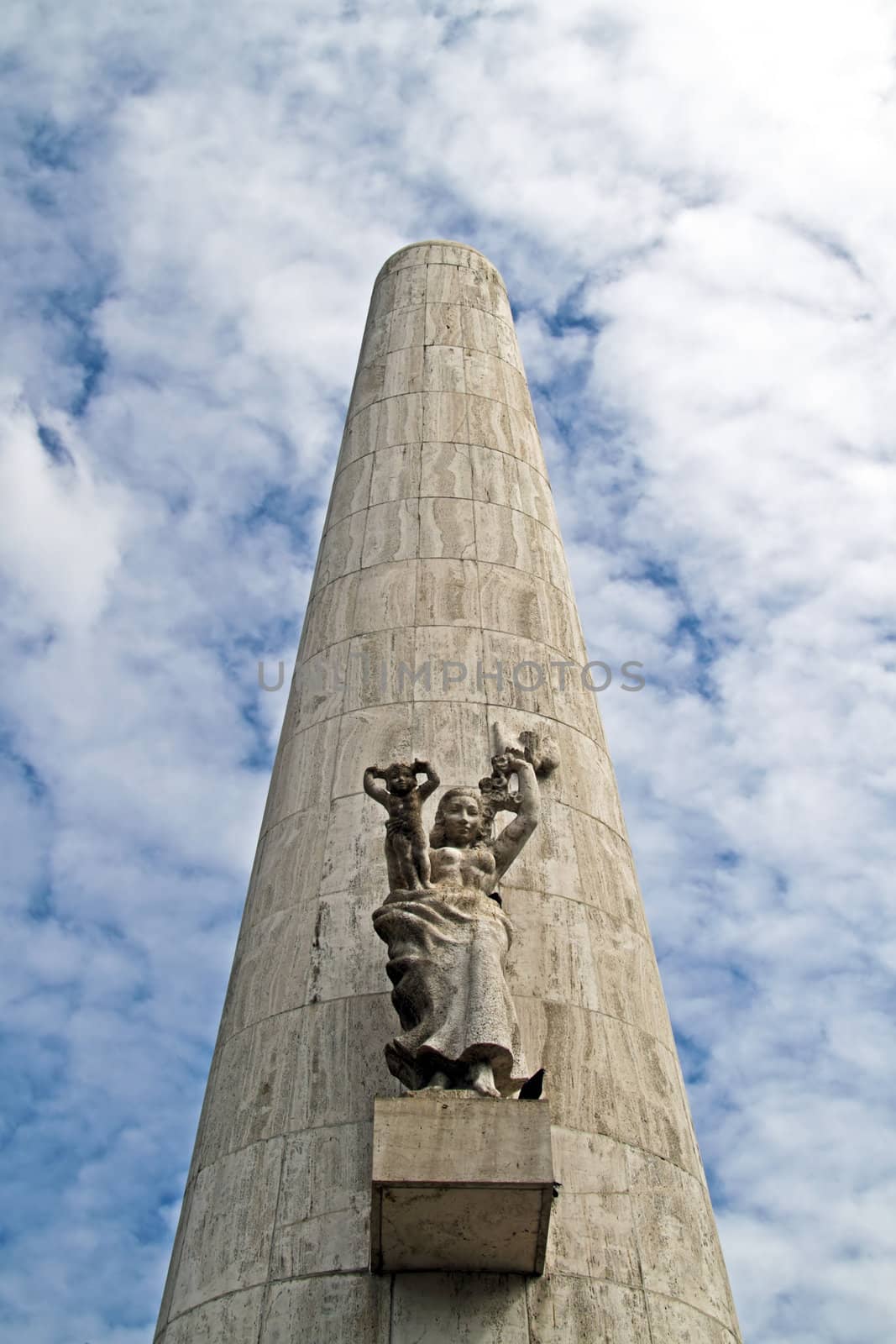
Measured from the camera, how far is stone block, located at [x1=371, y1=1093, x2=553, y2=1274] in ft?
31.9

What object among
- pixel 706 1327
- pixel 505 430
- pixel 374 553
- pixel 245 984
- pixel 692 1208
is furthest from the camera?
pixel 505 430

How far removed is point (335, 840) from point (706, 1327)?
5576 mm

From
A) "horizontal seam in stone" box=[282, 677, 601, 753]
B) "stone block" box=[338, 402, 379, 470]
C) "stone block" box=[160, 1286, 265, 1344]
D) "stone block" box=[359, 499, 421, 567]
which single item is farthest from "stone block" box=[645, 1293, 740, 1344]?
"stone block" box=[338, 402, 379, 470]

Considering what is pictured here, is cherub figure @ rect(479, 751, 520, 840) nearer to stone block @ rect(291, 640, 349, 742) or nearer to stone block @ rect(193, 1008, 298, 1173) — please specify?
Answer: stone block @ rect(193, 1008, 298, 1173)

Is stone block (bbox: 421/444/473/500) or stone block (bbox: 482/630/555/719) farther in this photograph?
stone block (bbox: 421/444/473/500)

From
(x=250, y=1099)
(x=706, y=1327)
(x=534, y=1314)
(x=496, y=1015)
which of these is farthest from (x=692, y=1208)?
(x=250, y=1099)

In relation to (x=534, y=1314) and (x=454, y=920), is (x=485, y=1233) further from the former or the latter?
(x=454, y=920)

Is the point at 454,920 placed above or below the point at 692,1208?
A: above

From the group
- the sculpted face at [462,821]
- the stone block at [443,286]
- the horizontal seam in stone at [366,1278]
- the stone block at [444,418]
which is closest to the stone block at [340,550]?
the stone block at [444,418]

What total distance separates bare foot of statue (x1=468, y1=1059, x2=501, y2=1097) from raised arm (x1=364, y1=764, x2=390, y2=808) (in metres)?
2.42

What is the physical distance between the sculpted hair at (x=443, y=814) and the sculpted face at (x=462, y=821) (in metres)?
0.02

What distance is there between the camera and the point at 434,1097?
10.0 metres

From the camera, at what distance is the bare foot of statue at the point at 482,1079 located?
10.2 metres

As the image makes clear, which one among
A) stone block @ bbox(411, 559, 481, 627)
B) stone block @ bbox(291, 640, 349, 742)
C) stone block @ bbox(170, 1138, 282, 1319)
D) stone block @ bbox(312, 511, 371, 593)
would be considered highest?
stone block @ bbox(312, 511, 371, 593)
